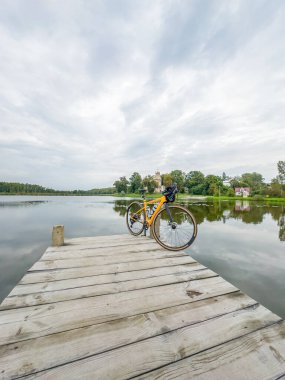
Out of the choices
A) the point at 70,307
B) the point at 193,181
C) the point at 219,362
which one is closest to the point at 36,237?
the point at 70,307

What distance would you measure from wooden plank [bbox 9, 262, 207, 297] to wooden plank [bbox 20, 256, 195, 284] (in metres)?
0.09

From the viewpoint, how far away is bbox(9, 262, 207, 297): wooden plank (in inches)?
78.8

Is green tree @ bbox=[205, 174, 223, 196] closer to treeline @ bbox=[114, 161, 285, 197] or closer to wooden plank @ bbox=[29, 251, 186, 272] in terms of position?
treeline @ bbox=[114, 161, 285, 197]

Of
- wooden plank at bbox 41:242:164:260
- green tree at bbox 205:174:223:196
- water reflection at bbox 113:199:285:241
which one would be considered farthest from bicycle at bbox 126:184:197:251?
green tree at bbox 205:174:223:196

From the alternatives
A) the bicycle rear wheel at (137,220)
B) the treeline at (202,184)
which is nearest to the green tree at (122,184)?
the treeline at (202,184)

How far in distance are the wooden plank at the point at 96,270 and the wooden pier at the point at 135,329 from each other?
0.03 metres

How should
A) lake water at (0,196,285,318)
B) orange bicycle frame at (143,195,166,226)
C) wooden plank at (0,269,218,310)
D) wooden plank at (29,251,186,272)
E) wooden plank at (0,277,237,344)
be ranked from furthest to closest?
lake water at (0,196,285,318) < orange bicycle frame at (143,195,166,226) < wooden plank at (29,251,186,272) < wooden plank at (0,269,218,310) < wooden plank at (0,277,237,344)

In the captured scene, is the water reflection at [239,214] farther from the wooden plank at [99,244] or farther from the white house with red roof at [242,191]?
the white house with red roof at [242,191]

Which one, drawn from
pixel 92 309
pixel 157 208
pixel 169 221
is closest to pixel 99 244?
pixel 157 208

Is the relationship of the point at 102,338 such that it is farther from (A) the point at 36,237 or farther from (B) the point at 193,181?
(B) the point at 193,181

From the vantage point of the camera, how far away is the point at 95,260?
9.50 feet

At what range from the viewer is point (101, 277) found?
2314 millimetres

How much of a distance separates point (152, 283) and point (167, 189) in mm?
1896

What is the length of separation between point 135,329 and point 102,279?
0.96 metres
